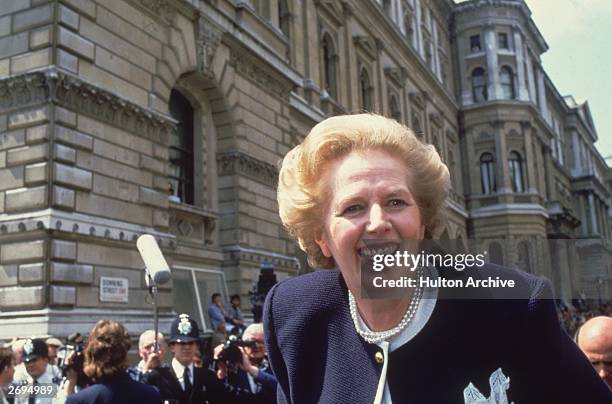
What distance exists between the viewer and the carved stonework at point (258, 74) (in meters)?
14.6

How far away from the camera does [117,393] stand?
13.3 ft

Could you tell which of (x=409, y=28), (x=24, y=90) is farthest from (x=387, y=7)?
(x=24, y=90)

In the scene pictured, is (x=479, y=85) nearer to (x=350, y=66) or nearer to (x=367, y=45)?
(x=367, y=45)

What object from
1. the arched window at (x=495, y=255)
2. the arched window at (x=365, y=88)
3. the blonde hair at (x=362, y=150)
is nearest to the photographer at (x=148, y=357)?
the blonde hair at (x=362, y=150)

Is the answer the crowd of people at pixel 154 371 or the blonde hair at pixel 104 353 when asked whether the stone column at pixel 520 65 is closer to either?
the crowd of people at pixel 154 371

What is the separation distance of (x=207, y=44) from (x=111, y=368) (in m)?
10.2

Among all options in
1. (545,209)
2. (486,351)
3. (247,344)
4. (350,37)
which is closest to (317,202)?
(486,351)

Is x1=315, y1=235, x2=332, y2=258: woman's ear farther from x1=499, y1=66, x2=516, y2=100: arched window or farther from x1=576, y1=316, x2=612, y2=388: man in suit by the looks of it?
x1=499, y1=66, x2=516, y2=100: arched window

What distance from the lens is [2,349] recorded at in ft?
15.7

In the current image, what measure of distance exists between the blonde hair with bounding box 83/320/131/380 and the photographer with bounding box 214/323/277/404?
119cm

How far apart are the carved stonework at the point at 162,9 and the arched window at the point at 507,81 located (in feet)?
102

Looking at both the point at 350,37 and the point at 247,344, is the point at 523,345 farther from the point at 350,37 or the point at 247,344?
the point at 350,37

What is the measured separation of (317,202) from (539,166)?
4250 cm

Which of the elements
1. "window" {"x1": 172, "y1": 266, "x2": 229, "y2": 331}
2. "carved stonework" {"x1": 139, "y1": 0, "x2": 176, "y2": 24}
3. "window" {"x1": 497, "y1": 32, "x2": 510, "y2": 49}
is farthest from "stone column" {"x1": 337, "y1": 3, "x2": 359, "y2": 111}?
"window" {"x1": 497, "y1": 32, "x2": 510, "y2": 49}
